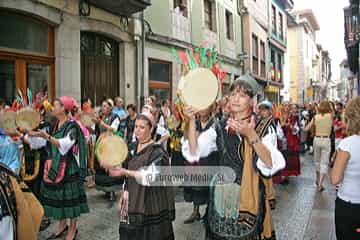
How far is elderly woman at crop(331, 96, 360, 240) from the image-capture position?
253cm

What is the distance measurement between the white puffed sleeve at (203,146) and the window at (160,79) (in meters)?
8.75

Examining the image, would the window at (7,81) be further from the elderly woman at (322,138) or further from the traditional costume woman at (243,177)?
the elderly woman at (322,138)

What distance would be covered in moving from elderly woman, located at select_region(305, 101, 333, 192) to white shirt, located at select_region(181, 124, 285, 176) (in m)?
4.56

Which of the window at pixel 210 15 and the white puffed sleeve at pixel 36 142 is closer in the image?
the white puffed sleeve at pixel 36 142

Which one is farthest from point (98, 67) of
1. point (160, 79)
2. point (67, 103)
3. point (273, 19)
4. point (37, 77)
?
point (273, 19)

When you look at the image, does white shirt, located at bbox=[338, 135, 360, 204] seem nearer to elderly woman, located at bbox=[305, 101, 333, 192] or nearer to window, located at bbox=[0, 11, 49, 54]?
elderly woman, located at bbox=[305, 101, 333, 192]

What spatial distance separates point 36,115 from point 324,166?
5.13 m

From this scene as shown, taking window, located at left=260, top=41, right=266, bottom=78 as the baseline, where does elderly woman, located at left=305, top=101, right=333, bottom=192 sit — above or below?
below

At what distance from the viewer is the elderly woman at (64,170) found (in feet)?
12.4

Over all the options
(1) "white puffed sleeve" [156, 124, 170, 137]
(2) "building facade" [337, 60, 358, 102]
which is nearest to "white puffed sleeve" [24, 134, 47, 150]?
(1) "white puffed sleeve" [156, 124, 170, 137]

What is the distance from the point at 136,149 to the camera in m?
2.80

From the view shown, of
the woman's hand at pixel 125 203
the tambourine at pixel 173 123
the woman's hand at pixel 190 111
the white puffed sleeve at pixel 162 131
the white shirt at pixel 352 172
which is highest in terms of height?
the woman's hand at pixel 190 111

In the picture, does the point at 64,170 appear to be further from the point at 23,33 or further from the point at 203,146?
the point at 23,33

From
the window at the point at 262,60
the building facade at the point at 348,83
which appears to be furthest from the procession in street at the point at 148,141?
the building facade at the point at 348,83
